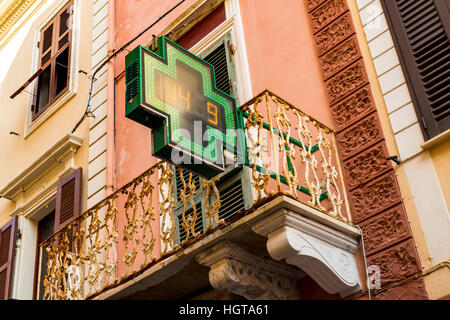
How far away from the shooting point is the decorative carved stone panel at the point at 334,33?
7359mm

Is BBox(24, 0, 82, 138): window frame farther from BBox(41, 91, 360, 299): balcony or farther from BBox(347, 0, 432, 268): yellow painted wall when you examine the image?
BBox(347, 0, 432, 268): yellow painted wall

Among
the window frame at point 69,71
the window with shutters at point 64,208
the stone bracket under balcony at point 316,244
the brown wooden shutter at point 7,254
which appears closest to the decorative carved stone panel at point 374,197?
the stone bracket under balcony at point 316,244

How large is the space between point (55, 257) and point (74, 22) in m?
5.29

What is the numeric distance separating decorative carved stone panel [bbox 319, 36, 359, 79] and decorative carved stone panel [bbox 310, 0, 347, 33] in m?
0.42

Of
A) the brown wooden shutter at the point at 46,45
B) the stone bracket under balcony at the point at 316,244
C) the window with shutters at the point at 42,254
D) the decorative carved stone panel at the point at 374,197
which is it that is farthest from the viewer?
the brown wooden shutter at the point at 46,45

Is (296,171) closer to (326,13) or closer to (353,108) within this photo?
(353,108)

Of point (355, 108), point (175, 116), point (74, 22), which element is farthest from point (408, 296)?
point (74, 22)

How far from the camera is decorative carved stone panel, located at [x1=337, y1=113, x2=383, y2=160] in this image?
21.6 ft

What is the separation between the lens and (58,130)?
36.3ft

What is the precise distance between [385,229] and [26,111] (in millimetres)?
7692

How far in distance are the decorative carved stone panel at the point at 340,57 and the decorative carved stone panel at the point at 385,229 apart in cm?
174

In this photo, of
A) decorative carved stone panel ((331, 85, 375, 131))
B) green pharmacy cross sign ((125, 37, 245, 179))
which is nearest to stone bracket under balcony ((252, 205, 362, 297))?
green pharmacy cross sign ((125, 37, 245, 179))

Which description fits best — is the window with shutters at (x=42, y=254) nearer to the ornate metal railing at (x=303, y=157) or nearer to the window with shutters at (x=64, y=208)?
the window with shutters at (x=64, y=208)

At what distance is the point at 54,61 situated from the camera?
11.9 metres
